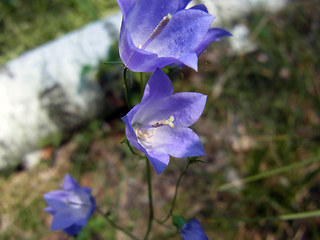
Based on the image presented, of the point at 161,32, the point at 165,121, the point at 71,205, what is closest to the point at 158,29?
the point at 161,32

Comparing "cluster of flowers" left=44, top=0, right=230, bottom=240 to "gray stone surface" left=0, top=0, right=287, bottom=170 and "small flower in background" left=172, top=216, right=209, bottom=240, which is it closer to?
"small flower in background" left=172, top=216, right=209, bottom=240

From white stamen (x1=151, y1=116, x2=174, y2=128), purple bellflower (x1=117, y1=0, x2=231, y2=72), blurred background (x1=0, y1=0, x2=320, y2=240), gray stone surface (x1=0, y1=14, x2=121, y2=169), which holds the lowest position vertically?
blurred background (x1=0, y1=0, x2=320, y2=240)

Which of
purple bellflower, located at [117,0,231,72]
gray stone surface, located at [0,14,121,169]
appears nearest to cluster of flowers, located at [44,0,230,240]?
purple bellflower, located at [117,0,231,72]

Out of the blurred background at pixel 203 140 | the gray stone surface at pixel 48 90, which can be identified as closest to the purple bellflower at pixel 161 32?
the blurred background at pixel 203 140

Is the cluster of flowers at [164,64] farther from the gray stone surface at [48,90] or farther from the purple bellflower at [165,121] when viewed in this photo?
the gray stone surface at [48,90]

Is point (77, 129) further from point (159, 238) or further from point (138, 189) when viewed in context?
point (159, 238)

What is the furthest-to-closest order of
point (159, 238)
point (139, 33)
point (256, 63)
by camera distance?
1. point (256, 63)
2. point (159, 238)
3. point (139, 33)

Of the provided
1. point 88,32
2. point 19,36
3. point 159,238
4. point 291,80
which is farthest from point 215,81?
point 19,36
